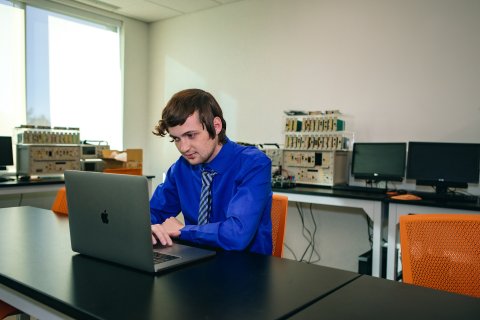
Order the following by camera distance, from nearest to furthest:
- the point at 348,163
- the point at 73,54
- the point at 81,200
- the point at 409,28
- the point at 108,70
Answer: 1. the point at 81,200
2. the point at 409,28
3. the point at 348,163
4. the point at 73,54
5. the point at 108,70

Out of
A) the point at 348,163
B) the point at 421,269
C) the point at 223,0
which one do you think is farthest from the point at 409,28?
the point at 421,269

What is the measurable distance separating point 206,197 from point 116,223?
49cm

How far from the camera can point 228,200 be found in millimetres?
1582

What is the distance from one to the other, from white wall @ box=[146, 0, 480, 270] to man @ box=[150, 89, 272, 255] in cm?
214

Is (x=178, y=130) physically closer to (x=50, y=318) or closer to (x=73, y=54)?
(x=50, y=318)

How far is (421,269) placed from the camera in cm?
129

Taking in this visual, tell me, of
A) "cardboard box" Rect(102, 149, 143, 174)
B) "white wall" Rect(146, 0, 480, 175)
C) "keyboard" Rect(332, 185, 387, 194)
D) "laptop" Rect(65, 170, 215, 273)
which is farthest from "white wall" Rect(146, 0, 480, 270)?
"laptop" Rect(65, 170, 215, 273)

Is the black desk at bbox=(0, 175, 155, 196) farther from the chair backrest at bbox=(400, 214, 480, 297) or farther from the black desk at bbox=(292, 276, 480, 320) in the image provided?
the black desk at bbox=(292, 276, 480, 320)

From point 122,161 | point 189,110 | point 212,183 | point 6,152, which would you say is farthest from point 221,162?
point 6,152

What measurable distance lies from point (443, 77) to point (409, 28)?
499 mm

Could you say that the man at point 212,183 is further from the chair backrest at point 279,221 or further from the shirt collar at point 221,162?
the chair backrest at point 279,221

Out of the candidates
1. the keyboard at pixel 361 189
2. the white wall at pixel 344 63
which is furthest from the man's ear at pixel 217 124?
the white wall at pixel 344 63

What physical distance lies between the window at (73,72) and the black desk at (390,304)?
4.06 metres

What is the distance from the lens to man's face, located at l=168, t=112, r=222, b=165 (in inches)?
56.2
